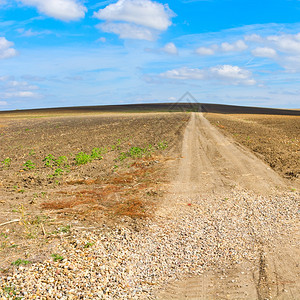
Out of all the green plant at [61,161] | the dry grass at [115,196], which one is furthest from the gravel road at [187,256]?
the green plant at [61,161]

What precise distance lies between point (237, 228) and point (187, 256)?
207cm

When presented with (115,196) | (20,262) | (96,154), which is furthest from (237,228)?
(96,154)

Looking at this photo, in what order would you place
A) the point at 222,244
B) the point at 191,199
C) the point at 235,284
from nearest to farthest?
the point at 235,284 < the point at 222,244 < the point at 191,199

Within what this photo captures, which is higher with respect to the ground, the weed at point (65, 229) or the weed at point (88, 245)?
the weed at point (65, 229)

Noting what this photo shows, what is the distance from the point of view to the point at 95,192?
11422 mm

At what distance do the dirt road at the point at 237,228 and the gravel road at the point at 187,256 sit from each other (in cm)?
2

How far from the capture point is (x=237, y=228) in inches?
329

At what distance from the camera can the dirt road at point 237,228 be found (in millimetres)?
5820

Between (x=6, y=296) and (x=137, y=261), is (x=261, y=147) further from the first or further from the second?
(x=6, y=296)

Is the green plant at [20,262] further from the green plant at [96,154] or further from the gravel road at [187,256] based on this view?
the green plant at [96,154]

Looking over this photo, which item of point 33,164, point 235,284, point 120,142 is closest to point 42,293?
point 235,284

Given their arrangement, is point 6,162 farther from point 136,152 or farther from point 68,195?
point 68,195

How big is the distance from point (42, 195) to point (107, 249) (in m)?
5.01

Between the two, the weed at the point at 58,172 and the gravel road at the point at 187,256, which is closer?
the gravel road at the point at 187,256
